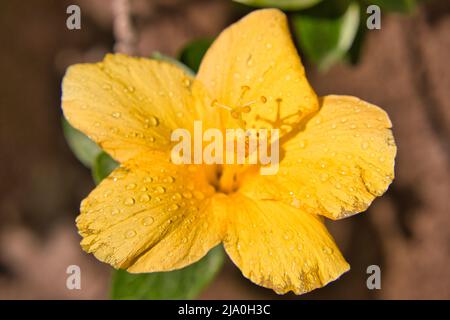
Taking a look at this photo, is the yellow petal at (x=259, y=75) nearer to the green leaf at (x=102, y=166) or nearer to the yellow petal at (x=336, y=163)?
the yellow petal at (x=336, y=163)

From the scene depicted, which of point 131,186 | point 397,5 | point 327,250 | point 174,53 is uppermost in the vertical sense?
point 397,5

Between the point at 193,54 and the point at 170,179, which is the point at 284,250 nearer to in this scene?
the point at 170,179

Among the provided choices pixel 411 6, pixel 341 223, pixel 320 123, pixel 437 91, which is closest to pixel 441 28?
pixel 437 91

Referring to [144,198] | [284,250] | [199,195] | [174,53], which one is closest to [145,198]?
[144,198]

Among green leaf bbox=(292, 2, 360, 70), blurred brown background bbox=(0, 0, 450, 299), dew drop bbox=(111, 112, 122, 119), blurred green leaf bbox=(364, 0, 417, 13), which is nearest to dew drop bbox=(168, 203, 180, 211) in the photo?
dew drop bbox=(111, 112, 122, 119)

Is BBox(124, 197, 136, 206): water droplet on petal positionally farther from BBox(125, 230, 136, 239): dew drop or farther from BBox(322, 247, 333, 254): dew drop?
BBox(322, 247, 333, 254): dew drop

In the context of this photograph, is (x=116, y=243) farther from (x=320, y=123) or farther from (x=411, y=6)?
(x=411, y=6)
